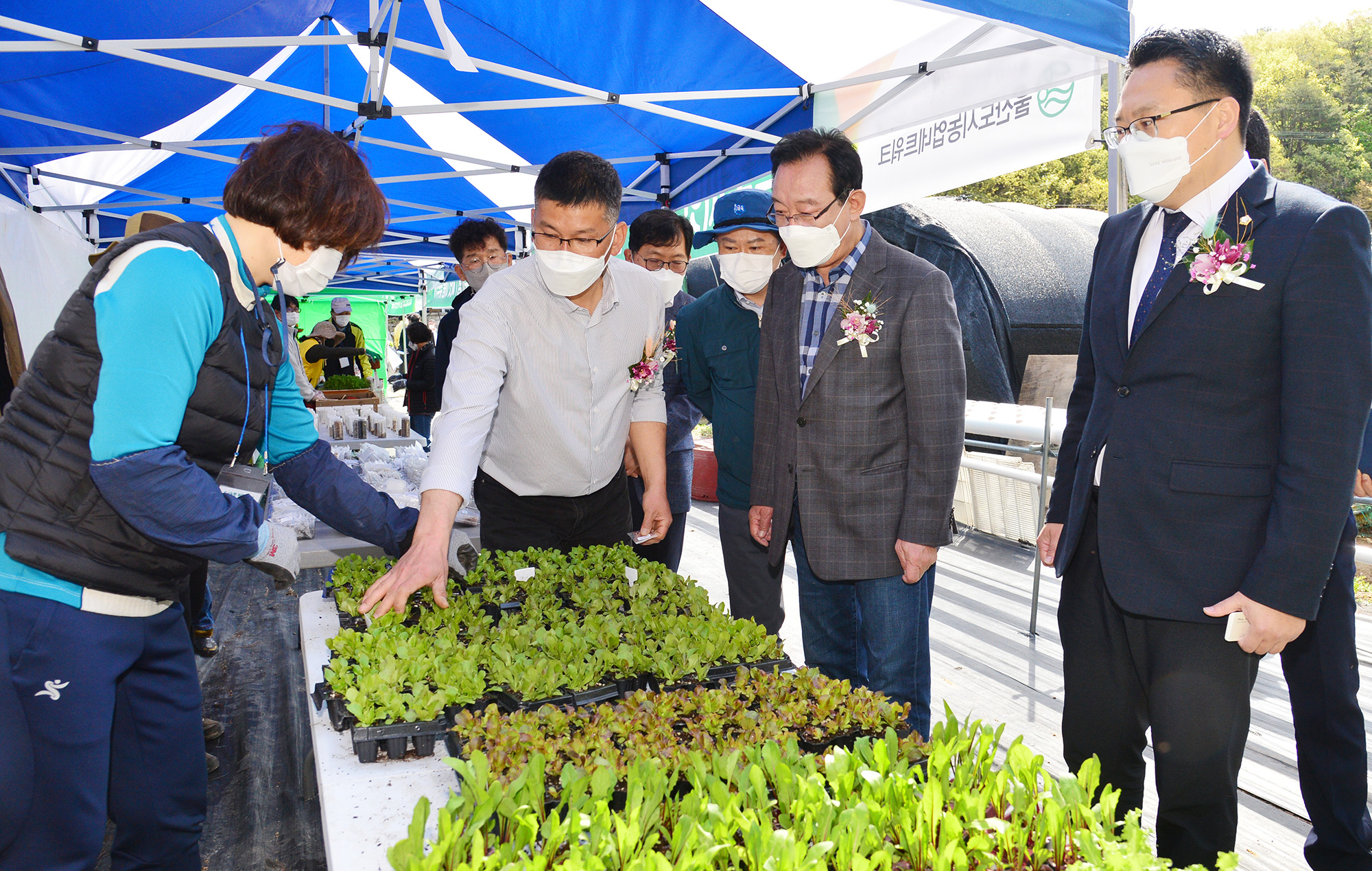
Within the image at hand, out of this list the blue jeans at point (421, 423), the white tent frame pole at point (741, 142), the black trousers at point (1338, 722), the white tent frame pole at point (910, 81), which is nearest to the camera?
the black trousers at point (1338, 722)

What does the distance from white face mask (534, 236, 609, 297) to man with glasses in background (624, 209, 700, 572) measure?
1.19 meters

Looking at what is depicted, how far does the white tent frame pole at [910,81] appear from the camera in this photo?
3521mm

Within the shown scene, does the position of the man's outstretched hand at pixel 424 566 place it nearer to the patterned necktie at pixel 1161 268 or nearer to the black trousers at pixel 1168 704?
the black trousers at pixel 1168 704

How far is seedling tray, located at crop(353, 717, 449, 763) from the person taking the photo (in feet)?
4.51

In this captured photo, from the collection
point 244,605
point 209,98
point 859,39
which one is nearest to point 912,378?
point 859,39

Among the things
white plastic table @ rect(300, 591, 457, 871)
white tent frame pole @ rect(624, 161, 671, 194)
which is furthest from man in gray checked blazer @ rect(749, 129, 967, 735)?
white tent frame pole @ rect(624, 161, 671, 194)

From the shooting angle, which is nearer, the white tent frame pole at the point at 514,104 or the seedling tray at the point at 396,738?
the seedling tray at the point at 396,738

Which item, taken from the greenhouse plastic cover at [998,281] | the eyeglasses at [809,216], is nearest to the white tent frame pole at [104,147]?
the eyeglasses at [809,216]

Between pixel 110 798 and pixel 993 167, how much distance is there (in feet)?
11.8

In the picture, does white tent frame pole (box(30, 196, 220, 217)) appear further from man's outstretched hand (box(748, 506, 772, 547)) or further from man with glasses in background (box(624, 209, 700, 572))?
man's outstretched hand (box(748, 506, 772, 547))

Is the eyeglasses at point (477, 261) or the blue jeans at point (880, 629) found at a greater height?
the eyeglasses at point (477, 261)

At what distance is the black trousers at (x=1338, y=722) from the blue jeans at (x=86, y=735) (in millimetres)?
2623

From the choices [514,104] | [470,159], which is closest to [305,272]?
[514,104]

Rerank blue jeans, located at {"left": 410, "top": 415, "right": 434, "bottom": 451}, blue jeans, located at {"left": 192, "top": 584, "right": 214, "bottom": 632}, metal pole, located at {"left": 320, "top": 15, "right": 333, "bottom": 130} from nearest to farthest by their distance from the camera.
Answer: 1. blue jeans, located at {"left": 192, "top": 584, "right": 214, "bottom": 632}
2. metal pole, located at {"left": 320, "top": 15, "right": 333, "bottom": 130}
3. blue jeans, located at {"left": 410, "top": 415, "right": 434, "bottom": 451}
